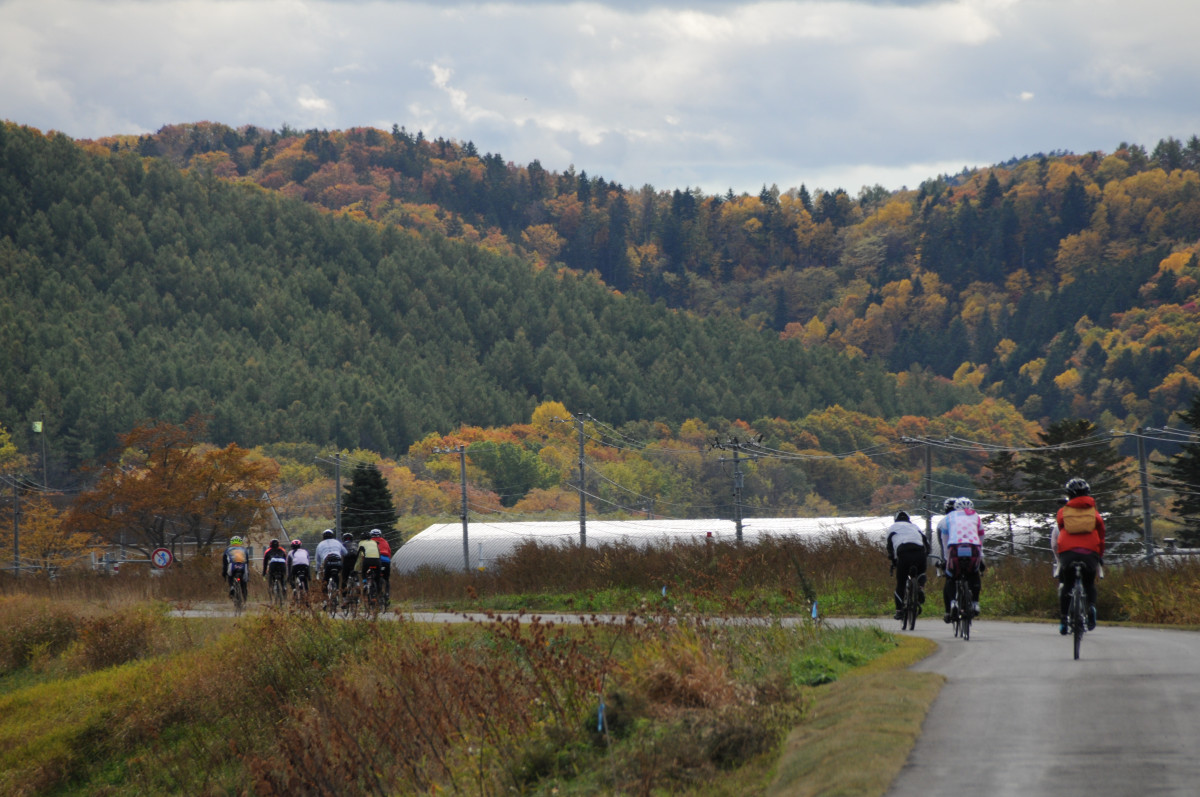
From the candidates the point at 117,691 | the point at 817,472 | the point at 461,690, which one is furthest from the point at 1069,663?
the point at 817,472

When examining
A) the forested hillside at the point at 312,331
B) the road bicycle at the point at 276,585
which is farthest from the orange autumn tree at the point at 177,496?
the forested hillside at the point at 312,331

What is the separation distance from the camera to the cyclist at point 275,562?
2767cm

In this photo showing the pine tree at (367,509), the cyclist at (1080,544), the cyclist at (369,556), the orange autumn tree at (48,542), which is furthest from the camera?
the orange autumn tree at (48,542)

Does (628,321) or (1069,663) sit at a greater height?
(628,321)

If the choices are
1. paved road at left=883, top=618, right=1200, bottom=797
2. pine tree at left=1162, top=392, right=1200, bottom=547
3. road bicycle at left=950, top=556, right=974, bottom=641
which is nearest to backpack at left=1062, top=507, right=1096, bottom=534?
paved road at left=883, top=618, right=1200, bottom=797

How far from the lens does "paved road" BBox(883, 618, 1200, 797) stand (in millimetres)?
7984

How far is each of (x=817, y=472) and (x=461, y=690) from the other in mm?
116546

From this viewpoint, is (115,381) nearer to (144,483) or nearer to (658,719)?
(144,483)

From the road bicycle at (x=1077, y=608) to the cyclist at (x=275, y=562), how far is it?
17.8 meters

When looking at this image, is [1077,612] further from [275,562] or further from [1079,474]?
[1079,474]

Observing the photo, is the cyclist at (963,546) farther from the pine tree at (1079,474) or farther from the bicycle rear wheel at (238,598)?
the pine tree at (1079,474)

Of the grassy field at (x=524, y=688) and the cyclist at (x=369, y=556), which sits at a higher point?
the cyclist at (x=369, y=556)

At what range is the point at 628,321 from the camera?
173375mm

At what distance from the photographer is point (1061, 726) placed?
9.44 meters
